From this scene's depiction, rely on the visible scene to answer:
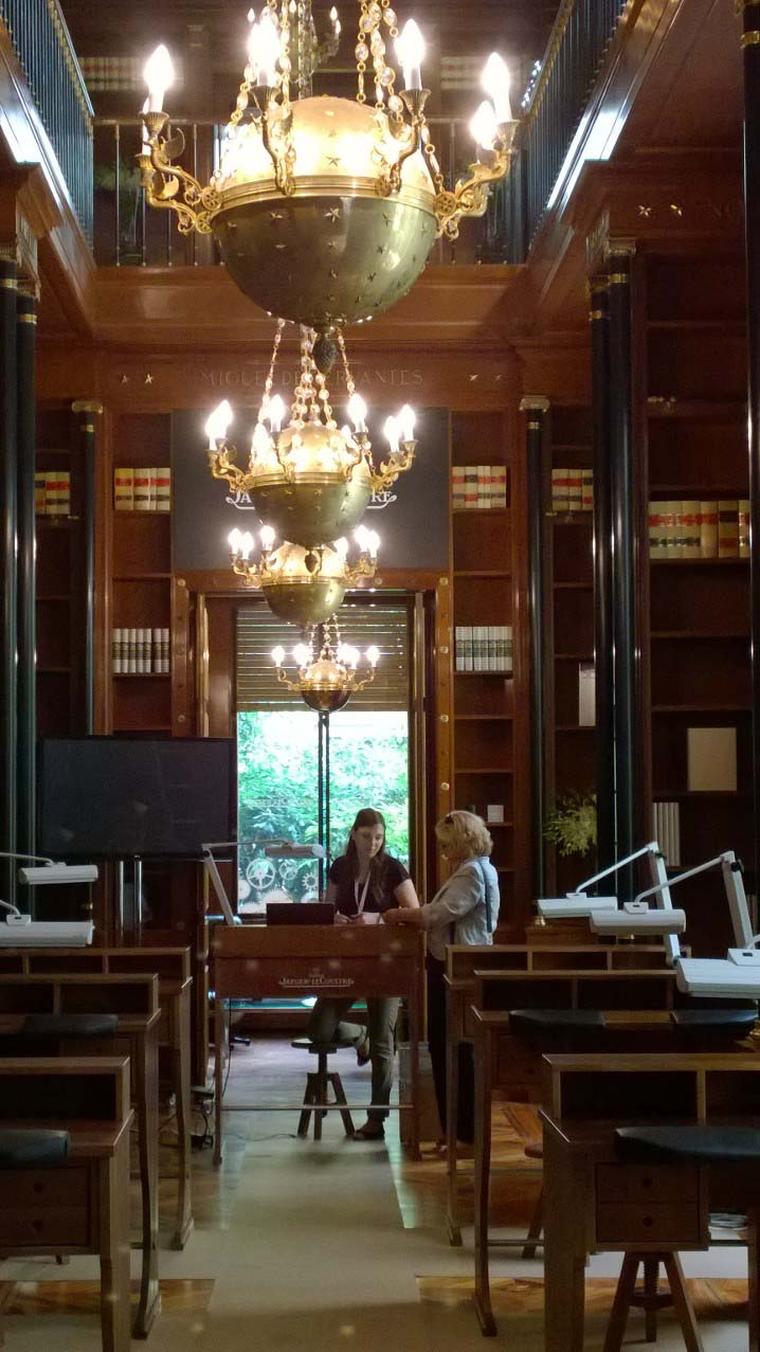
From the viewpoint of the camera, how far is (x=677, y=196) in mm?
7250

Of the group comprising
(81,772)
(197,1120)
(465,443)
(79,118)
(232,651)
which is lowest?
(197,1120)

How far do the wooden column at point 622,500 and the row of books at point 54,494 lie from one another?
13.4 feet

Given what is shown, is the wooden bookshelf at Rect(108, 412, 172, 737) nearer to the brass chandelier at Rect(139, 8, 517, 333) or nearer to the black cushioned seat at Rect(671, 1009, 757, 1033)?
the black cushioned seat at Rect(671, 1009, 757, 1033)

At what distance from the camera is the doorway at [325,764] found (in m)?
11.2

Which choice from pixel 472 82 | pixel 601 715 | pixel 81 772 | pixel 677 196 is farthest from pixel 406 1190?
pixel 472 82

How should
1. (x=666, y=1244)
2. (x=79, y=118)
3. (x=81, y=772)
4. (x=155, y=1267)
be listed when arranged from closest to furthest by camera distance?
(x=666, y=1244) → (x=155, y=1267) → (x=81, y=772) → (x=79, y=118)

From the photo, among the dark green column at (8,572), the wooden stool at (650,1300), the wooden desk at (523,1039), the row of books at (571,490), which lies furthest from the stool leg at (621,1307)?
the row of books at (571,490)

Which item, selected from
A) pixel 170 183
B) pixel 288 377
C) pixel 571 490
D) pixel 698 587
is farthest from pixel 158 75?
pixel 288 377

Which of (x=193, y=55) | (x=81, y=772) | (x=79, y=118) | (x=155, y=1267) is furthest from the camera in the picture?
(x=193, y=55)

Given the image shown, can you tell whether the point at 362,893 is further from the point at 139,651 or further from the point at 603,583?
the point at 139,651

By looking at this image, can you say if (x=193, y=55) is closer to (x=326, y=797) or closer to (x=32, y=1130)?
(x=326, y=797)

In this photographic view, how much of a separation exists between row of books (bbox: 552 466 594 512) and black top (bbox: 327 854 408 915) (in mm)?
2920

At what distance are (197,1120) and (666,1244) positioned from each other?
4.86m

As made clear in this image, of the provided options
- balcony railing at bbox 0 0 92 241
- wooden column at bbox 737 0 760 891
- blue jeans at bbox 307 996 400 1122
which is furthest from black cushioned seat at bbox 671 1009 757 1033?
balcony railing at bbox 0 0 92 241
